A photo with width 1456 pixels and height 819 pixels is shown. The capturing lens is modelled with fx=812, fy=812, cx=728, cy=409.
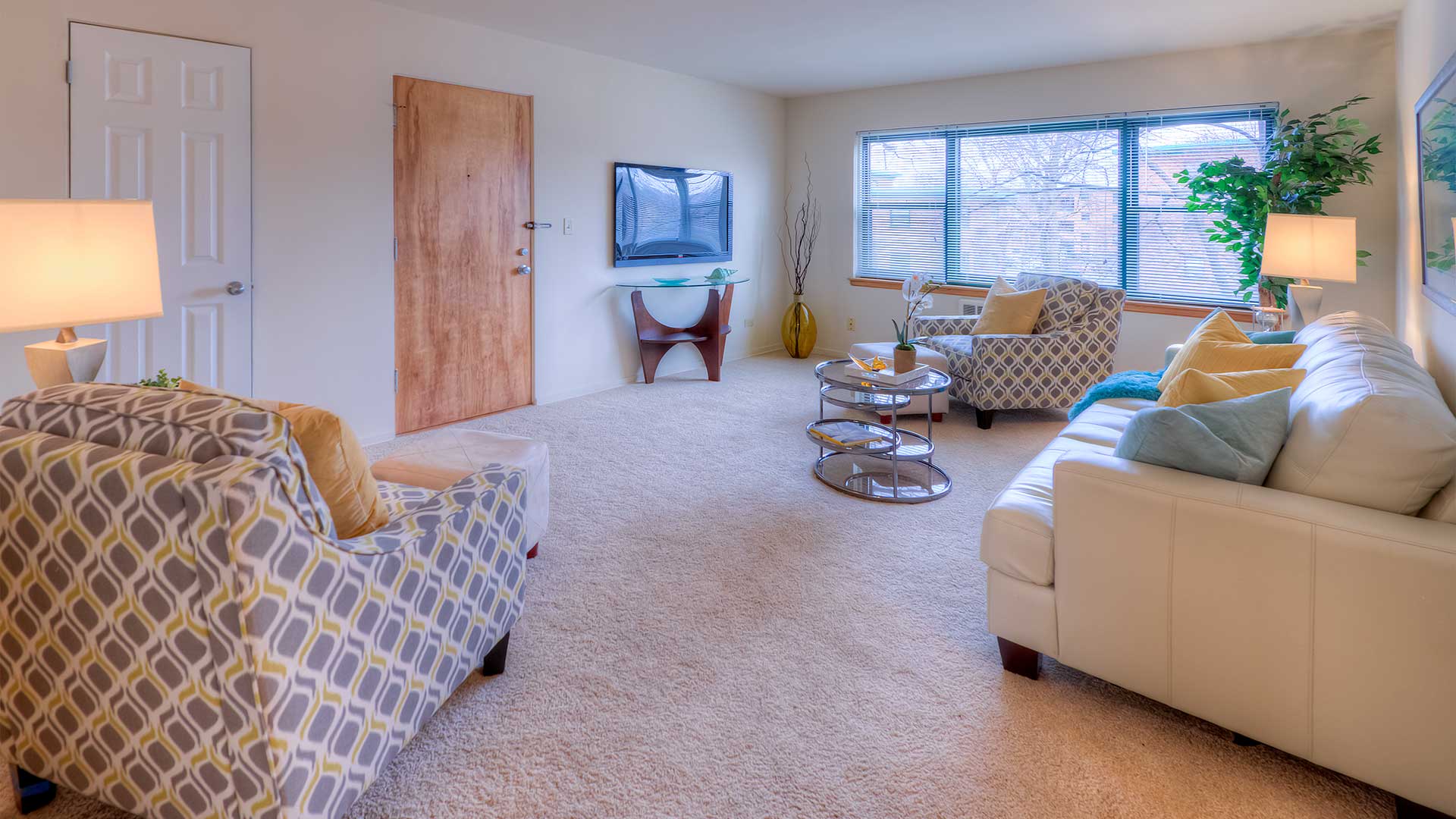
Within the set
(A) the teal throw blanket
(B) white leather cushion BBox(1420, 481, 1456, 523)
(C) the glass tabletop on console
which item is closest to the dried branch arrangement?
(C) the glass tabletop on console

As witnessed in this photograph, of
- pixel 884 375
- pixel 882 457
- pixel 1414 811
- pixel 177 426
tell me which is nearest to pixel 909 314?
pixel 884 375

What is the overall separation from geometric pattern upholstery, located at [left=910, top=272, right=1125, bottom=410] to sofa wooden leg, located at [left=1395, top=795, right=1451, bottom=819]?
10.7ft

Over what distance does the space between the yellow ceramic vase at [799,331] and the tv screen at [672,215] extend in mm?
859

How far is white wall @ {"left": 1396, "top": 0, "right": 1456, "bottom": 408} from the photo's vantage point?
2712mm

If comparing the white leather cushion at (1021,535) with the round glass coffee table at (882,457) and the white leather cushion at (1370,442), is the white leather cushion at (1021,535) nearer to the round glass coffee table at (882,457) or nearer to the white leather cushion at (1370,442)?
the white leather cushion at (1370,442)

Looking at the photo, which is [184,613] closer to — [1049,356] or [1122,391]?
[1122,391]

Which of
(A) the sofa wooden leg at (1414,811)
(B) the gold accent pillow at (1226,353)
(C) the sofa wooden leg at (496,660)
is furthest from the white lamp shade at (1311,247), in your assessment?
(C) the sofa wooden leg at (496,660)

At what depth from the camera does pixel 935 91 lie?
6.46 metres

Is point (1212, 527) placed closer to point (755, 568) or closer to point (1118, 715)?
point (1118, 715)

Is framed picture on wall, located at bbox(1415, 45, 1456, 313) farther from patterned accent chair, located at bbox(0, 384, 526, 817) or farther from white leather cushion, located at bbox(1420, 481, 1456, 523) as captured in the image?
patterned accent chair, located at bbox(0, 384, 526, 817)

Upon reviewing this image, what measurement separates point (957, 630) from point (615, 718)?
104 centimetres

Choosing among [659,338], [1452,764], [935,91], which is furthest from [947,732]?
[935,91]

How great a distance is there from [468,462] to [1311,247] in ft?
12.3

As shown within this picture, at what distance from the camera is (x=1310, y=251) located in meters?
3.69
